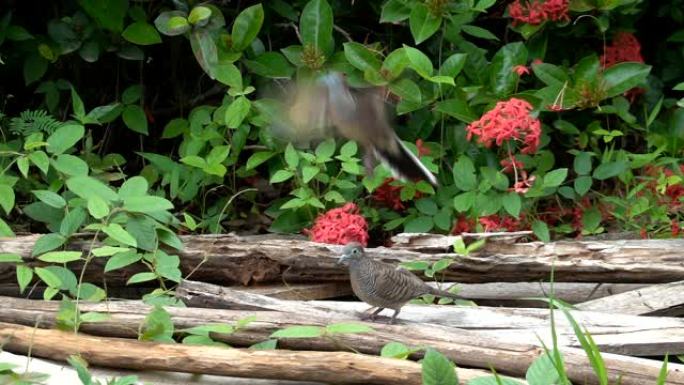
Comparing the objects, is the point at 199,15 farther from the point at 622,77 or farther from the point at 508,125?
the point at 622,77

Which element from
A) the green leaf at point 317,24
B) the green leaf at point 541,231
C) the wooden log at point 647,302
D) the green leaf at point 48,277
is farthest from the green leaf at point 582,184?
the green leaf at point 48,277

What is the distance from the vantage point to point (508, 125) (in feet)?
17.8

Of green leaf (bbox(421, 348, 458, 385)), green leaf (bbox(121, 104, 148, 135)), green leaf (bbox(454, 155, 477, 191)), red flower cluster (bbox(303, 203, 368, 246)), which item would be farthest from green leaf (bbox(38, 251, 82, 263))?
green leaf (bbox(454, 155, 477, 191))

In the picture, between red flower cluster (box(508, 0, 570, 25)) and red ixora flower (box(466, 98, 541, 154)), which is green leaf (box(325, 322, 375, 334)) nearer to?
red ixora flower (box(466, 98, 541, 154))

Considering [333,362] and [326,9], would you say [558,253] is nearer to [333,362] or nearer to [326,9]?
Answer: [333,362]

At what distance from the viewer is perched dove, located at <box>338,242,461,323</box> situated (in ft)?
14.3

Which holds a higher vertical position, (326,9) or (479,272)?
(326,9)

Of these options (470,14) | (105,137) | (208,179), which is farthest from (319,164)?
(105,137)

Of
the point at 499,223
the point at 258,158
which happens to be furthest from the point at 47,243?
the point at 499,223

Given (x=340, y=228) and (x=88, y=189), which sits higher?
(x=88, y=189)

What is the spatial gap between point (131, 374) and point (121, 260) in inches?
25.5

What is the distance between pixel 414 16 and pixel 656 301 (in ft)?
6.49

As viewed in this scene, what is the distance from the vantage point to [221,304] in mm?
4520

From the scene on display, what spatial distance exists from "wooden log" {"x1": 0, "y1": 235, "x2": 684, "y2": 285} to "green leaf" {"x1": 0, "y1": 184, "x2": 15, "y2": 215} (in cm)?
19
